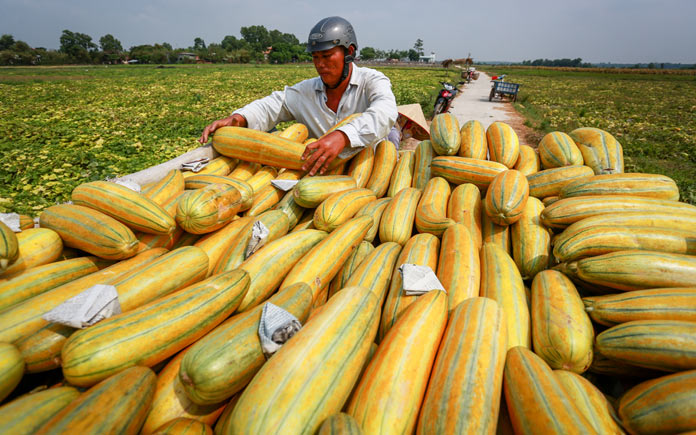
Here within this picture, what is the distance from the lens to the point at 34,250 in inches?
68.4

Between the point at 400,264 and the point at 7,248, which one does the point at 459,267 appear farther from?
the point at 7,248

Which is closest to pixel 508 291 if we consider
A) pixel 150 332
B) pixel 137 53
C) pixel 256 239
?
pixel 256 239

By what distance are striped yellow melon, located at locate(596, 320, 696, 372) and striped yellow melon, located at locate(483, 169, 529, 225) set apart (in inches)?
37.9

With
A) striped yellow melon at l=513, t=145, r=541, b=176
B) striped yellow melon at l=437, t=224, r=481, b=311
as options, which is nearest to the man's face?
striped yellow melon at l=513, t=145, r=541, b=176

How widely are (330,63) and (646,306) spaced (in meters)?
3.50

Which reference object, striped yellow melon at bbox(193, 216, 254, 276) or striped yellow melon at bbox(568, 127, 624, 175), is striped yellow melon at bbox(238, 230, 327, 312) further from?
striped yellow melon at bbox(568, 127, 624, 175)

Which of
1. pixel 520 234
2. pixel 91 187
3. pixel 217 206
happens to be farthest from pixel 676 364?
pixel 91 187

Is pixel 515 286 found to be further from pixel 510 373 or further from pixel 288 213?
pixel 288 213

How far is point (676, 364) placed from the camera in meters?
1.21

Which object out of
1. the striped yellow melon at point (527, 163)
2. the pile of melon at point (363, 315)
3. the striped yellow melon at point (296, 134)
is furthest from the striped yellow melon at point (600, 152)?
the striped yellow melon at point (296, 134)

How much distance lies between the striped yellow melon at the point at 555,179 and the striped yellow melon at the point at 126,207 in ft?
10.00

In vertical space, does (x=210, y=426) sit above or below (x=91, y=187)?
below

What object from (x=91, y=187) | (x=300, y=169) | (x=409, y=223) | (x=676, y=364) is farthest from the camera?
(x=300, y=169)

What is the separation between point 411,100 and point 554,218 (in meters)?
16.3
